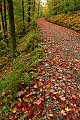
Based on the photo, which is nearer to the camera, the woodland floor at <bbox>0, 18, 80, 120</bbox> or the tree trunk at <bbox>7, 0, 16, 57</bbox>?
the woodland floor at <bbox>0, 18, 80, 120</bbox>

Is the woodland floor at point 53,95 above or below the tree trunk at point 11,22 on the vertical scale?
below

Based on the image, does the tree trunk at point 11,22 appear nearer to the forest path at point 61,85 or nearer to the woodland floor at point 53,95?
the forest path at point 61,85

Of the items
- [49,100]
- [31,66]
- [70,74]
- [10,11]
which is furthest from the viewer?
[10,11]

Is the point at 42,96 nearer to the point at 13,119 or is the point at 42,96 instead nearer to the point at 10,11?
the point at 13,119

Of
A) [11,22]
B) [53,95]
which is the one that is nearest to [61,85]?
[53,95]

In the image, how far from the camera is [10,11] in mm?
9672

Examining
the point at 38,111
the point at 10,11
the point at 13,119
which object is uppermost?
the point at 10,11

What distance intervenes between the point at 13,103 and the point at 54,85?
57.0 inches

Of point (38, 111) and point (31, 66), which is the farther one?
point (31, 66)

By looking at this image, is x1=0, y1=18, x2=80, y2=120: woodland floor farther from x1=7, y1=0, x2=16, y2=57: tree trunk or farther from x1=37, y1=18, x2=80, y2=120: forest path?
x1=7, y1=0, x2=16, y2=57: tree trunk

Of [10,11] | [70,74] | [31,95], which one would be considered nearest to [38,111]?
[31,95]

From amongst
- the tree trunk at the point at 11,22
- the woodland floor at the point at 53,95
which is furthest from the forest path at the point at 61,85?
the tree trunk at the point at 11,22

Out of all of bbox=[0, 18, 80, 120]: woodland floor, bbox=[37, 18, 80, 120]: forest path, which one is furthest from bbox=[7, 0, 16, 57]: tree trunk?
bbox=[0, 18, 80, 120]: woodland floor

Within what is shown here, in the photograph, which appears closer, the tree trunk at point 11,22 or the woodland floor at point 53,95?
the woodland floor at point 53,95
